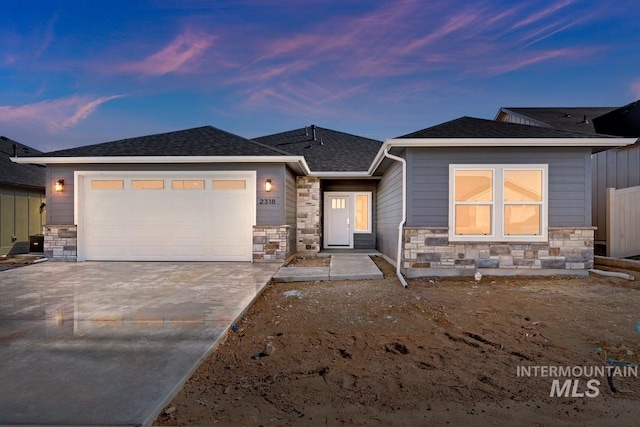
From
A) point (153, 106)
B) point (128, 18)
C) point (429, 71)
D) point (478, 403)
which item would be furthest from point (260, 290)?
point (153, 106)

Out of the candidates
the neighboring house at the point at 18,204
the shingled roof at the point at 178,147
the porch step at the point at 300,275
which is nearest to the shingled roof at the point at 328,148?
the shingled roof at the point at 178,147

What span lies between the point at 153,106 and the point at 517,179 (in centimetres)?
1509

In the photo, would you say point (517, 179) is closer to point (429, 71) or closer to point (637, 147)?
point (637, 147)

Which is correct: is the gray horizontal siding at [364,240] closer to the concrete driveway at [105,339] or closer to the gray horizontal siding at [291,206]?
the gray horizontal siding at [291,206]

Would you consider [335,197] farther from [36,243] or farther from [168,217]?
[36,243]

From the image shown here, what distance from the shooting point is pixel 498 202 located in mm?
6621

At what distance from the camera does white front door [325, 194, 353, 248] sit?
11.6 m

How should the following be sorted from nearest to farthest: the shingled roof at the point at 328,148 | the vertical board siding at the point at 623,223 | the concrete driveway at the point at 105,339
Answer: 1. the concrete driveway at the point at 105,339
2. the vertical board siding at the point at 623,223
3. the shingled roof at the point at 328,148

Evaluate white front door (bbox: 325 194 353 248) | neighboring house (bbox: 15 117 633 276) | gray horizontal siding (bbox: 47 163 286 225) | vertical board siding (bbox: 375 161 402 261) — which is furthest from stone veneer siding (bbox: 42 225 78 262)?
vertical board siding (bbox: 375 161 402 261)

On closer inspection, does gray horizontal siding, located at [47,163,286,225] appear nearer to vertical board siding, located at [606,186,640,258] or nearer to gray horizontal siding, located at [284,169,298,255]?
gray horizontal siding, located at [284,169,298,255]

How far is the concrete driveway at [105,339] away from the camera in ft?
6.59

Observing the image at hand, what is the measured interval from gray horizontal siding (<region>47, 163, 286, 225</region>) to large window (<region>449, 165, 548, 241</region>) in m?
3.98

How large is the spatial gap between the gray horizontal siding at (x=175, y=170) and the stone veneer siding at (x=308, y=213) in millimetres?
2215

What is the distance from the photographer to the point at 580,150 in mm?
6621
